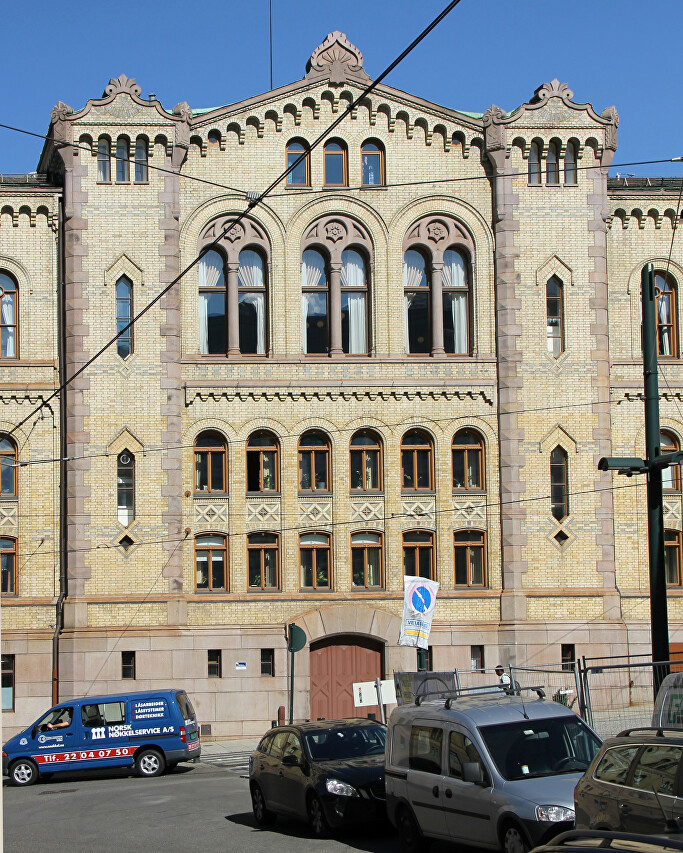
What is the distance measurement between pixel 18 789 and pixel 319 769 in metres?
11.1

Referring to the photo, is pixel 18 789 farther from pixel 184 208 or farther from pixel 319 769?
pixel 184 208

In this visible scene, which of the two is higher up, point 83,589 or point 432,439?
point 432,439

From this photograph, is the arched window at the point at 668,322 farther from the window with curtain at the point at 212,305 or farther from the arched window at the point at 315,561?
the window with curtain at the point at 212,305

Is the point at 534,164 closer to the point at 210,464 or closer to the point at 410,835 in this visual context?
the point at 210,464

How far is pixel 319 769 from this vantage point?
59.5 ft

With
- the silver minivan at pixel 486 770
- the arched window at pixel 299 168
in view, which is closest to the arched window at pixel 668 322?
the arched window at pixel 299 168

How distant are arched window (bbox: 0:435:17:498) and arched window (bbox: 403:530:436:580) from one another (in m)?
11.2

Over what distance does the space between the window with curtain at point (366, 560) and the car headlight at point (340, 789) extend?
17.7 meters

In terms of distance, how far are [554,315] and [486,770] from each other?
22.9 m

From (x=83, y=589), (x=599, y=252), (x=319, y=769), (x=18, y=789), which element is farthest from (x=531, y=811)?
(x=599, y=252)

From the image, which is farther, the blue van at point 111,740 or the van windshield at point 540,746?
the blue van at point 111,740

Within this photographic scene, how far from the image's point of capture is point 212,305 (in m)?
36.2

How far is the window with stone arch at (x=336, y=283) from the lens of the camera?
36.2 meters

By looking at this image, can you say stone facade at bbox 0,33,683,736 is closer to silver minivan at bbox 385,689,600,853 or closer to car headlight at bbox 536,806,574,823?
silver minivan at bbox 385,689,600,853
